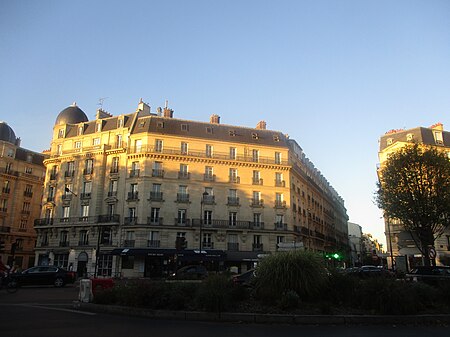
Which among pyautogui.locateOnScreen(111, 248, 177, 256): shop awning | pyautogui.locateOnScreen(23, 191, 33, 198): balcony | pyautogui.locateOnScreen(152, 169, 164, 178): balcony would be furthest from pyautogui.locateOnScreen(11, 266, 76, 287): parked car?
pyautogui.locateOnScreen(23, 191, 33, 198): balcony

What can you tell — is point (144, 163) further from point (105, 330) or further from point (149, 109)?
point (105, 330)

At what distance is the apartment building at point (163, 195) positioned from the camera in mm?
38375

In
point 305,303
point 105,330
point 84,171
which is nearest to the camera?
point 105,330

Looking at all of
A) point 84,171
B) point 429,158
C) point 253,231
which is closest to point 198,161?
point 253,231

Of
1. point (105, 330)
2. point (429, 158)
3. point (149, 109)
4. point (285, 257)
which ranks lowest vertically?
point (105, 330)

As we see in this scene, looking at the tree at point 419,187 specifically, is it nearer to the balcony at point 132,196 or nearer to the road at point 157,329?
the balcony at point 132,196

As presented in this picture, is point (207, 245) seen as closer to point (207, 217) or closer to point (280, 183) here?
point (207, 217)

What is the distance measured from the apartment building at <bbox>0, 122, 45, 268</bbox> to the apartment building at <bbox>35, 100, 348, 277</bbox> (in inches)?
458

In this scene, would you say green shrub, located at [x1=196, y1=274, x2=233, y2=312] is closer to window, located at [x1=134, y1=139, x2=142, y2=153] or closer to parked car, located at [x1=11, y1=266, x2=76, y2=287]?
parked car, located at [x1=11, y1=266, x2=76, y2=287]

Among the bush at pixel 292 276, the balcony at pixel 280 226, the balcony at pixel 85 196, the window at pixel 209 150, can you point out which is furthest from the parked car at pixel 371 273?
the balcony at pixel 85 196

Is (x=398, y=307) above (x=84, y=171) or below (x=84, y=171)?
below

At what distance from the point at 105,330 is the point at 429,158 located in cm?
3098

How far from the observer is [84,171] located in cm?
4372

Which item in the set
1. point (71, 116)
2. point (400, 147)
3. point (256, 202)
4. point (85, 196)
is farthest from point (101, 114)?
point (400, 147)
